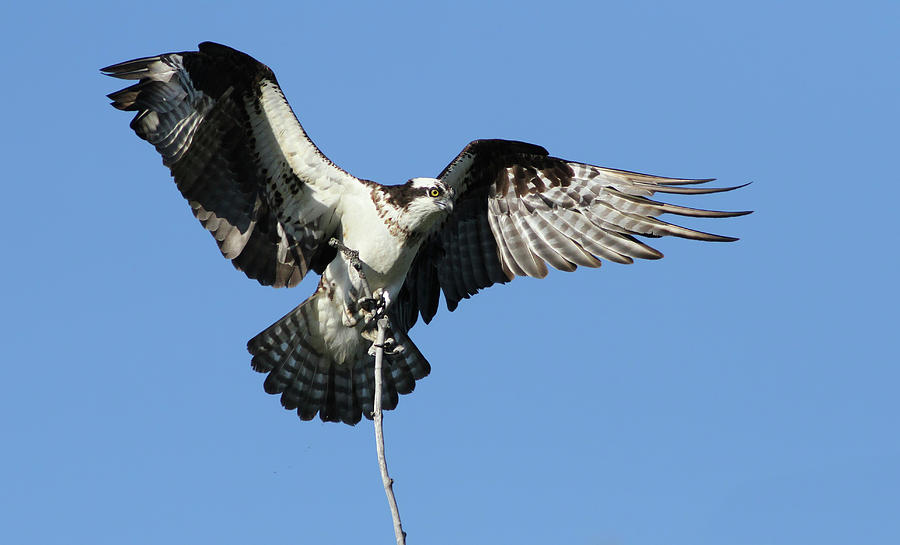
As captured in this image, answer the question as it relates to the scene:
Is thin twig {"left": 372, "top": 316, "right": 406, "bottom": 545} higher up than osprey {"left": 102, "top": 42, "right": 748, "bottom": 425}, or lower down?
lower down

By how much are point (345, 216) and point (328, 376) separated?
1.48 m

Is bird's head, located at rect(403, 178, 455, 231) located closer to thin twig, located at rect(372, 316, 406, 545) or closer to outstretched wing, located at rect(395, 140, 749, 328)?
outstretched wing, located at rect(395, 140, 749, 328)

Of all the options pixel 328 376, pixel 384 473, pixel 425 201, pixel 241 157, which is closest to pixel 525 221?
pixel 425 201

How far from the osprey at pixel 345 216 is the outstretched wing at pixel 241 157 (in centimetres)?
1

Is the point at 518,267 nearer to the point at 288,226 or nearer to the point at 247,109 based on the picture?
the point at 288,226

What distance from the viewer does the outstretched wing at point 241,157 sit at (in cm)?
779

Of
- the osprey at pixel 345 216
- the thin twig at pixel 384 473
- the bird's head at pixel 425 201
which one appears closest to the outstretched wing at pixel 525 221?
the osprey at pixel 345 216

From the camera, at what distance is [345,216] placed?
8.71 m

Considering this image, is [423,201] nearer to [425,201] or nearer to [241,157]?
[425,201]

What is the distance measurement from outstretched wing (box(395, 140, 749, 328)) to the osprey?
0.01 metres

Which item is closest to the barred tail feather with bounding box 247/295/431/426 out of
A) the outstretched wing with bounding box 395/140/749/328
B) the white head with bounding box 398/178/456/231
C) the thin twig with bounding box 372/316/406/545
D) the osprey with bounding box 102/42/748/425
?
the osprey with bounding box 102/42/748/425

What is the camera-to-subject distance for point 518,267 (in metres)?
9.21

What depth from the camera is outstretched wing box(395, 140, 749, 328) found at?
876cm

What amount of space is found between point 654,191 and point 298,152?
3072 millimetres
